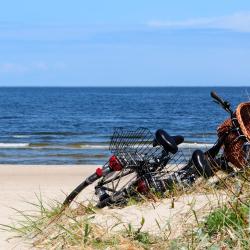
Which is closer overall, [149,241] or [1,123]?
[149,241]

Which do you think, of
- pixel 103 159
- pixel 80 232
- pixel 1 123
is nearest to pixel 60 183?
pixel 103 159

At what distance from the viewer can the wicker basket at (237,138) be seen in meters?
7.64

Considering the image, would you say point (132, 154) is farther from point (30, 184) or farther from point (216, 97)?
point (30, 184)

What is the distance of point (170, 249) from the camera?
5.75 metres

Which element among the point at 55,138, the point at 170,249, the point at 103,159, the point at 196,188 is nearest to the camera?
the point at 170,249

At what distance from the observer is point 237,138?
7688 mm

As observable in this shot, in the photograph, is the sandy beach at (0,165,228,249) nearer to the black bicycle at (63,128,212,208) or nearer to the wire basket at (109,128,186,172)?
the black bicycle at (63,128,212,208)

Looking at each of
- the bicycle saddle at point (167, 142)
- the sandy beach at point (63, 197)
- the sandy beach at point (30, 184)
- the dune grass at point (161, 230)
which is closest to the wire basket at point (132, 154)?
the bicycle saddle at point (167, 142)

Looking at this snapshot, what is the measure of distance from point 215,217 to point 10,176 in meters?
10.9

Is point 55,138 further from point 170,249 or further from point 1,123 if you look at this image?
point 170,249

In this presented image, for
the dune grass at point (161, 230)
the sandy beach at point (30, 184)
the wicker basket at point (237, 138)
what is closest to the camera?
the dune grass at point (161, 230)

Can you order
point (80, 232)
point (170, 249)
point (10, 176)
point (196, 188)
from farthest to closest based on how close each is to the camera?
point (10, 176)
point (196, 188)
point (80, 232)
point (170, 249)

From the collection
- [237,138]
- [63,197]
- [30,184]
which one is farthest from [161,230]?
[30,184]

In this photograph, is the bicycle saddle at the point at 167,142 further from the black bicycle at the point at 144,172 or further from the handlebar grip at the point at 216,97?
the handlebar grip at the point at 216,97
